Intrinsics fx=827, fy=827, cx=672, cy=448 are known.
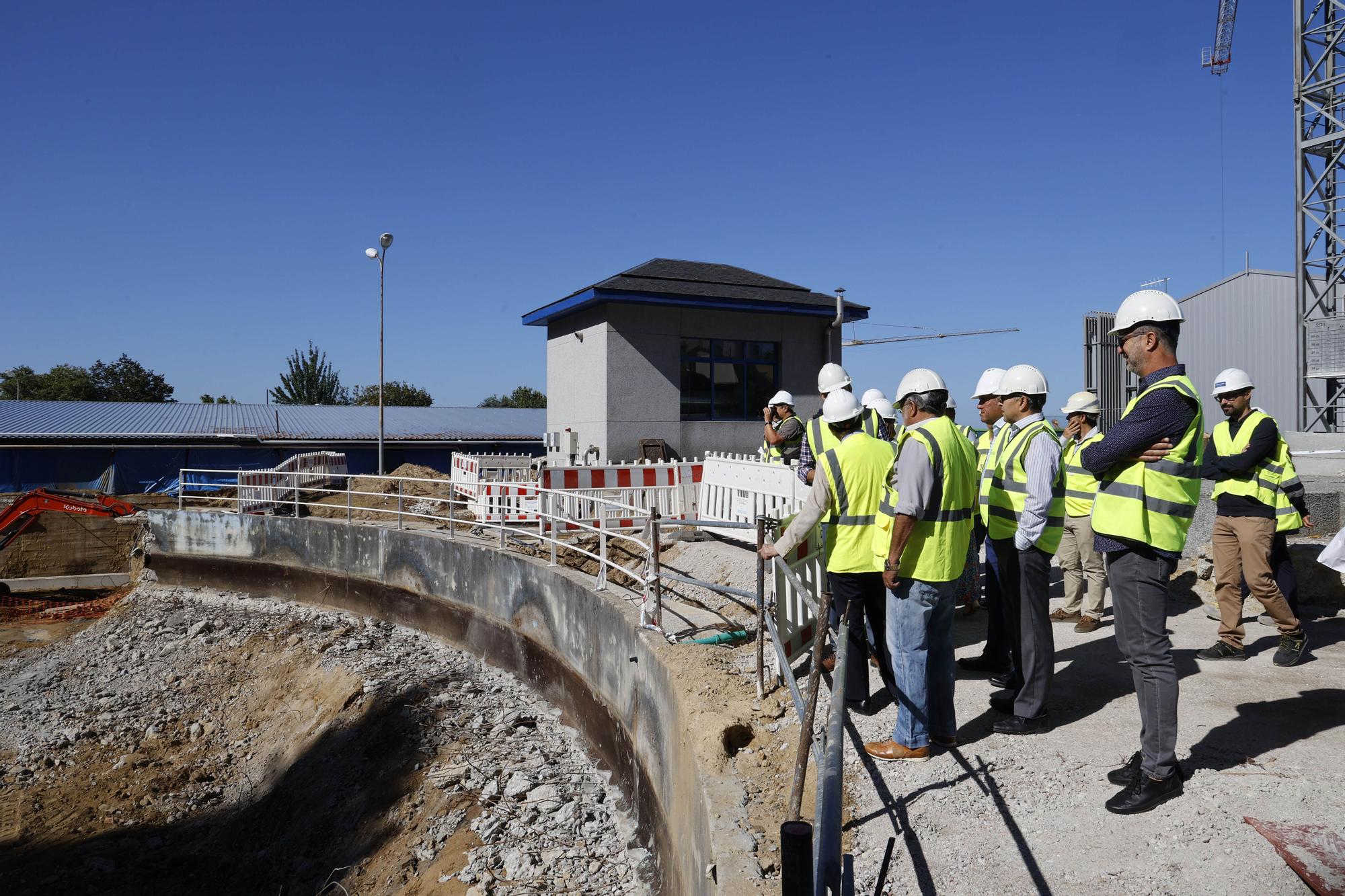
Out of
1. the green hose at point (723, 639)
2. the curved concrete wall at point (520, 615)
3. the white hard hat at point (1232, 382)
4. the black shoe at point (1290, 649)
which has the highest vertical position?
the white hard hat at point (1232, 382)

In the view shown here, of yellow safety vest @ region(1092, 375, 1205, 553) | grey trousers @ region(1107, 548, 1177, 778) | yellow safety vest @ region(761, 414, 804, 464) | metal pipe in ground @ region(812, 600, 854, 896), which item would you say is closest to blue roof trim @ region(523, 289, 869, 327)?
yellow safety vest @ region(761, 414, 804, 464)

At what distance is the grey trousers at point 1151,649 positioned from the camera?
3.30 metres

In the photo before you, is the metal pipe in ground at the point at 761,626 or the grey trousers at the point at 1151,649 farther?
the metal pipe in ground at the point at 761,626

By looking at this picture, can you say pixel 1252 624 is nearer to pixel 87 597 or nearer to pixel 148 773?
pixel 148 773

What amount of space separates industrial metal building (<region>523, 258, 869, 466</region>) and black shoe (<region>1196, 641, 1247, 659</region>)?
11.9 metres

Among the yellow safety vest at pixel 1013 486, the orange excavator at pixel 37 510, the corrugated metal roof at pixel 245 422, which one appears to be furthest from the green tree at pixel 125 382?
the yellow safety vest at pixel 1013 486

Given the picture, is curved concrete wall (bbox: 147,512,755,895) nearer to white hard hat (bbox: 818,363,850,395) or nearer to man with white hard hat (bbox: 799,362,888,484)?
man with white hard hat (bbox: 799,362,888,484)

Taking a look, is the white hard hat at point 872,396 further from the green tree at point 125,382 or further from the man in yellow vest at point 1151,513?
the green tree at point 125,382

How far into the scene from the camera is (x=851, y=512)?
4.57 metres

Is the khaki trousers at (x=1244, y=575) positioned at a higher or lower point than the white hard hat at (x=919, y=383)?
lower

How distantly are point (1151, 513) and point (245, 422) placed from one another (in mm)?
38198

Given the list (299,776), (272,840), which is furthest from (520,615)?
(272,840)

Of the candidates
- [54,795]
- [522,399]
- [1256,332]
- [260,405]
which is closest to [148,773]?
[54,795]

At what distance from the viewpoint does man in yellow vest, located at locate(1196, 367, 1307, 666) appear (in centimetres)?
536
